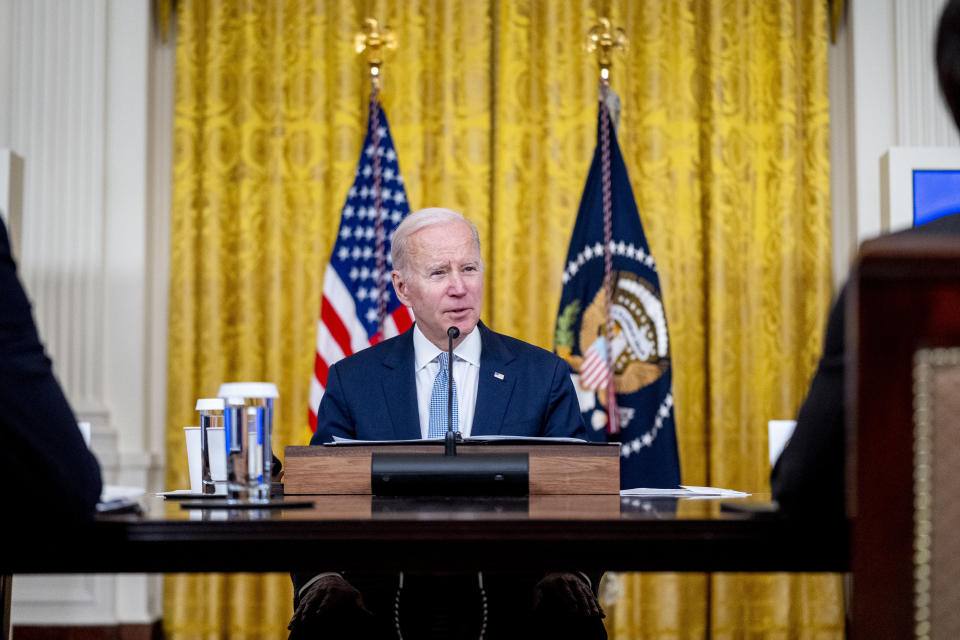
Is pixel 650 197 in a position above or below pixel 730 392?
above

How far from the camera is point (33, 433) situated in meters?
1.27

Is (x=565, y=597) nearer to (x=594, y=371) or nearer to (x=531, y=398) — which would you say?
(x=531, y=398)

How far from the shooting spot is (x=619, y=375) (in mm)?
4402

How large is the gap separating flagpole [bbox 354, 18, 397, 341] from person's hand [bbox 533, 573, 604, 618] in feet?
7.72

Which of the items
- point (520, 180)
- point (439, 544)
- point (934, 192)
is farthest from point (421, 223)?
point (934, 192)

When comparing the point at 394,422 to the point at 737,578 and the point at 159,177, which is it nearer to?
the point at 737,578

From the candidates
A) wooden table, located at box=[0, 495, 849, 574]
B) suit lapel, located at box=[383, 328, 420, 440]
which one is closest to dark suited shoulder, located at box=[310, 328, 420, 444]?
suit lapel, located at box=[383, 328, 420, 440]

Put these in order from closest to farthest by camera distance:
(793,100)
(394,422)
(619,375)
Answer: (394,422) → (619,375) → (793,100)

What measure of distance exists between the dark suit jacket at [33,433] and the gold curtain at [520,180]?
3.37 metres

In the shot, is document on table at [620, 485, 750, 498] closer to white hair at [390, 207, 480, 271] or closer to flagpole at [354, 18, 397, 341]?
white hair at [390, 207, 480, 271]

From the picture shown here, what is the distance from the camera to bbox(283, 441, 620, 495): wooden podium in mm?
1856

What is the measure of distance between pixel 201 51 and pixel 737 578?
3.58 meters

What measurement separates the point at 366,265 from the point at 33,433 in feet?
10.7

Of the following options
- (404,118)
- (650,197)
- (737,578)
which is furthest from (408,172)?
(737,578)
